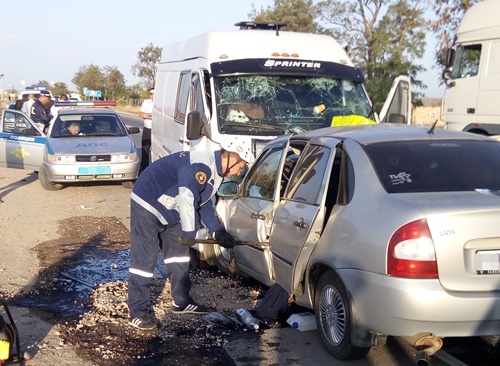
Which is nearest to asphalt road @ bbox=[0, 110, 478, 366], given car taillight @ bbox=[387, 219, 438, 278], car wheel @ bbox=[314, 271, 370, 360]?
car wheel @ bbox=[314, 271, 370, 360]

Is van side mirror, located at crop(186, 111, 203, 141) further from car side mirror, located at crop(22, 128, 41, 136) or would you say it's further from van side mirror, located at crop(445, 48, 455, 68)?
car side mirror, located at crop(22, 128, 41, 136)

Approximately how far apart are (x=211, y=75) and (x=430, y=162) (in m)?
4.54

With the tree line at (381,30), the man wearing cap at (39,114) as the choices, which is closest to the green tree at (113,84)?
the tree line at (381,30)

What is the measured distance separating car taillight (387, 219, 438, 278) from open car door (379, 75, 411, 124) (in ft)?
Result: 14.8

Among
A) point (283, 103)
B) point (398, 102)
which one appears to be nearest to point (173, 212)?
point (283, 103)

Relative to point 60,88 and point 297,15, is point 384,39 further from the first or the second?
point 60,88

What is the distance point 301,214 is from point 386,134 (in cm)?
90

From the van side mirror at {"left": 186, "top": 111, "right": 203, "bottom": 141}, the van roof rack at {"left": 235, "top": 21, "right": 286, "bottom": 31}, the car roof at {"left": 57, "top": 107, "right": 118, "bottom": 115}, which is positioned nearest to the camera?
the van side mirror at {"left": 186, "top": 111, "right": 203, "bottom": 141}

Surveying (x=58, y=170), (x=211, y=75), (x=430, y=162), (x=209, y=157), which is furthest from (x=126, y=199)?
(x=430, y=162)

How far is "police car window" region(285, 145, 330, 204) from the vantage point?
5016 mm

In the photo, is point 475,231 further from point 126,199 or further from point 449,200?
point 126,199

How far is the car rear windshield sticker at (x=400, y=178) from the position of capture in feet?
14.4

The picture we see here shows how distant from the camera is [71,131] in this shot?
14.0 m

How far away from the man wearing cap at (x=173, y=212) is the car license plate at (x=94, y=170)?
24.7 ft
